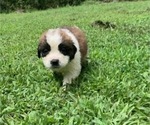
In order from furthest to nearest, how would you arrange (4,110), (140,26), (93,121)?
(140,26) < (4,110) < (93,121)

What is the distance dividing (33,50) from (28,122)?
4.71 meters

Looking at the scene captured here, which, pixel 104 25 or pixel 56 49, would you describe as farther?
pixel 104 25

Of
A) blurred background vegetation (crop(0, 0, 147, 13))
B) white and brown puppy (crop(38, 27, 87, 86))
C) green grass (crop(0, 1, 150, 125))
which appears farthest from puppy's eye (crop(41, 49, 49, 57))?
blurred background vegetation (crop(0, 0, 147, 13))

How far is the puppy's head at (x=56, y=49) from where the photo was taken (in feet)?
16.9

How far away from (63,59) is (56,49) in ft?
0.52

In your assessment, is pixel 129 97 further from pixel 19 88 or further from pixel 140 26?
pixel 140 26

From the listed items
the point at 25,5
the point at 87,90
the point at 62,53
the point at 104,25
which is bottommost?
the point at 25,5

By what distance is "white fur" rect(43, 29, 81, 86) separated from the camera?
5.17m

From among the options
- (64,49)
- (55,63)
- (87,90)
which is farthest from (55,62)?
(87,90)

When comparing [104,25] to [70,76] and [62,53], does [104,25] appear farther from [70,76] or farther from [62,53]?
[62,53]

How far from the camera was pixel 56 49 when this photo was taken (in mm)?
5191

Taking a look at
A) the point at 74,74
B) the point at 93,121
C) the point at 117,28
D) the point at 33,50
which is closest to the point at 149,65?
the point at 74,74

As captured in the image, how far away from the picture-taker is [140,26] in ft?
36.9

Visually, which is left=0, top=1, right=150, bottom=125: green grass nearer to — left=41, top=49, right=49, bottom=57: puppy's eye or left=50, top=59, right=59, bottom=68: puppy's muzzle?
left=50, top=59, right=59, bottom=68: puppy's muzzle
